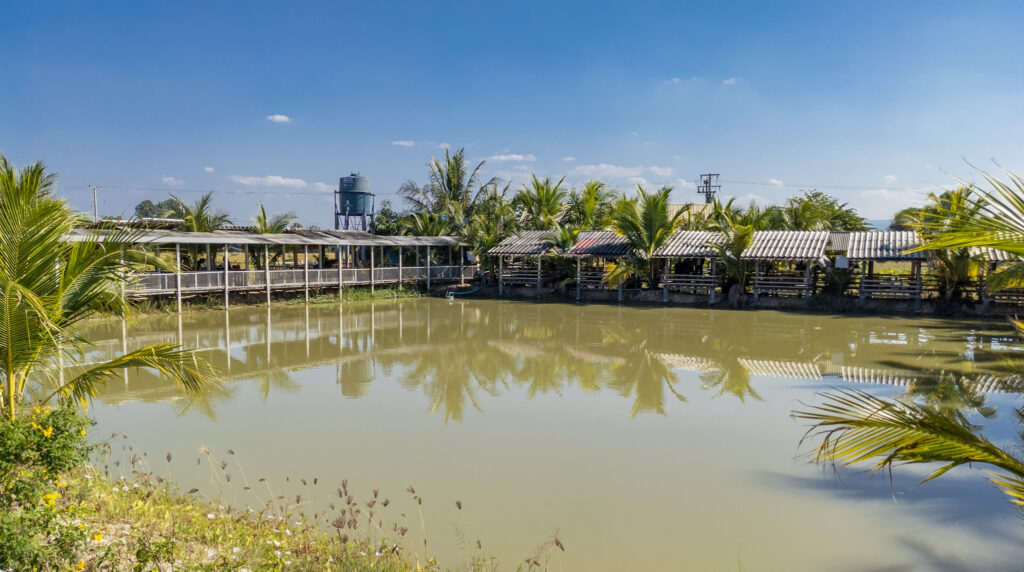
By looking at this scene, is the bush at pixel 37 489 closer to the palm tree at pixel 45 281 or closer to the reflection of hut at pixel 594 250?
the palm tree at pixel 45 281

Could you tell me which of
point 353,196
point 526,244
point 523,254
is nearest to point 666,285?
point 523,254

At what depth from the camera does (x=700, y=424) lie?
289 inches

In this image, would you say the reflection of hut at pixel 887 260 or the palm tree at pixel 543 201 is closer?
the reflection of hut at pixel 887 260

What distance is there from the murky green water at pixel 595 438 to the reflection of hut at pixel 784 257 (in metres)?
4.71

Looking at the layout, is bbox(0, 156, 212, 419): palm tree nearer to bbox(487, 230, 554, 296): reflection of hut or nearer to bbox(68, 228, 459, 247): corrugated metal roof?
bbox(68, 228, 459, 247): corrugated metal roof

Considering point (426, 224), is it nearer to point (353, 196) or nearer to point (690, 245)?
point (690, 245)

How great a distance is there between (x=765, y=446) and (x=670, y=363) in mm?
4618

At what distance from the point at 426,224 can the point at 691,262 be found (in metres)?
10.9

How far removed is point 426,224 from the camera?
1043 inches

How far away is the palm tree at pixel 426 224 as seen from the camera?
2630 cm

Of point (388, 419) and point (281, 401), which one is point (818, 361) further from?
point (281, 401)

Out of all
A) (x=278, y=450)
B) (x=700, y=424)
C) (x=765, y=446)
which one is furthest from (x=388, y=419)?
(x=765, y=446)

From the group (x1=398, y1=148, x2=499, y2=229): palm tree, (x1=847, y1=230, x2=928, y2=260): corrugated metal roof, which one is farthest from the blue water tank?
(x1=847, y1=230, x2=928, y2=260): corrugated metal roof

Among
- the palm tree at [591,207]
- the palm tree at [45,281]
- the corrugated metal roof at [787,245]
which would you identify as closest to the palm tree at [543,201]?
the palm tree at [591,207]
